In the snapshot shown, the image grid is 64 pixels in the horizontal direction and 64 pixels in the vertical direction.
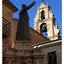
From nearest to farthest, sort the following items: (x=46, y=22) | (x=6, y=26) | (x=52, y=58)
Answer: (x=52, y=58), (x=6, y=26), (x=46, y=22)

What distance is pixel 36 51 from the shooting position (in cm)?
855

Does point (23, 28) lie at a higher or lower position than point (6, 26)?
lower

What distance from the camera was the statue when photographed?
916 cm

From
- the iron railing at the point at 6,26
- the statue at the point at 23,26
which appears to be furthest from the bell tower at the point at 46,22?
the statue at the point at 23,26

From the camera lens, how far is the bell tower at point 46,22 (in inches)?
1139

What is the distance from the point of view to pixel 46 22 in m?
30.1

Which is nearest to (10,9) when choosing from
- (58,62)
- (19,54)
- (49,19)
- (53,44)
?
(53,44)

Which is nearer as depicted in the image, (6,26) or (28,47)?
(28,47)

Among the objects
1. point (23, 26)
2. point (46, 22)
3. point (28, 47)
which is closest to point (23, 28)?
point (23, 26)


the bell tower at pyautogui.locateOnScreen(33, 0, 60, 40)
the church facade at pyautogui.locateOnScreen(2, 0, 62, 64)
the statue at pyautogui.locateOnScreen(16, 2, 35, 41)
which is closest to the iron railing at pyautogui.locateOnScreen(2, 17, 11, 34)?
the church facade at pyautogui.locateOnScreen(2, 0, 62, 64)

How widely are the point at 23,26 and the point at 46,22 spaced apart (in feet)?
68.9

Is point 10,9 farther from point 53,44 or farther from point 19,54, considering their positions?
point 19,54

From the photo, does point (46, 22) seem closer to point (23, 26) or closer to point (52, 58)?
point (52, 58)

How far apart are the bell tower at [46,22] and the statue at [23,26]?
1838 cm
